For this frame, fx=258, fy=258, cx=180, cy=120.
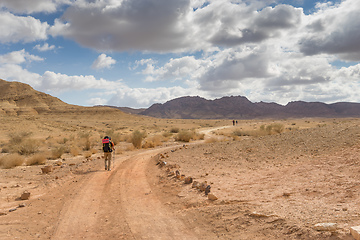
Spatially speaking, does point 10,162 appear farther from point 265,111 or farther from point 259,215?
point 265,111

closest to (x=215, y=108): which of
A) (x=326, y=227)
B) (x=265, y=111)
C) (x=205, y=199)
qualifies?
(x=265, y=111)

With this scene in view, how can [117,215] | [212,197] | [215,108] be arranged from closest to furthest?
[117,215] → [212,197] → [215,108]

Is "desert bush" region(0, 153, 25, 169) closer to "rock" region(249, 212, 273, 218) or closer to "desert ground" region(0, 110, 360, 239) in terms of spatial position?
"desert ground" region(0, 110, 360, 239)

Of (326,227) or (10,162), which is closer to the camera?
(326,227)

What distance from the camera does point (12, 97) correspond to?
311 ft

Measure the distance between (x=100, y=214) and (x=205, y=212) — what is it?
3112 millimetres

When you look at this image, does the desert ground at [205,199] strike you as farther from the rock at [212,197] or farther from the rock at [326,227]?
the rock at [212,197]

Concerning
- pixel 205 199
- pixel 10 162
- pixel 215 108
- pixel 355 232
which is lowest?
pixel 10 162

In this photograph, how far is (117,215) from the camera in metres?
7.49

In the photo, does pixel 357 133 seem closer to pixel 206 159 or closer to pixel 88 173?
pixel 206 159

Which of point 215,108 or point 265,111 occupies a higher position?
point 215,108

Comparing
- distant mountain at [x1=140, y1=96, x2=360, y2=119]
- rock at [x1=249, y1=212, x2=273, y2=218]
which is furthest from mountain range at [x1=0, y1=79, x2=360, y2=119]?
rock at [x1=249, y1=212, x2=273, y2=218]

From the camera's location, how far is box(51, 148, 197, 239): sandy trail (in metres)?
6.29

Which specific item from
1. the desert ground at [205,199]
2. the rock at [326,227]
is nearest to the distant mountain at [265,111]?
the desert ground at [205,199]
